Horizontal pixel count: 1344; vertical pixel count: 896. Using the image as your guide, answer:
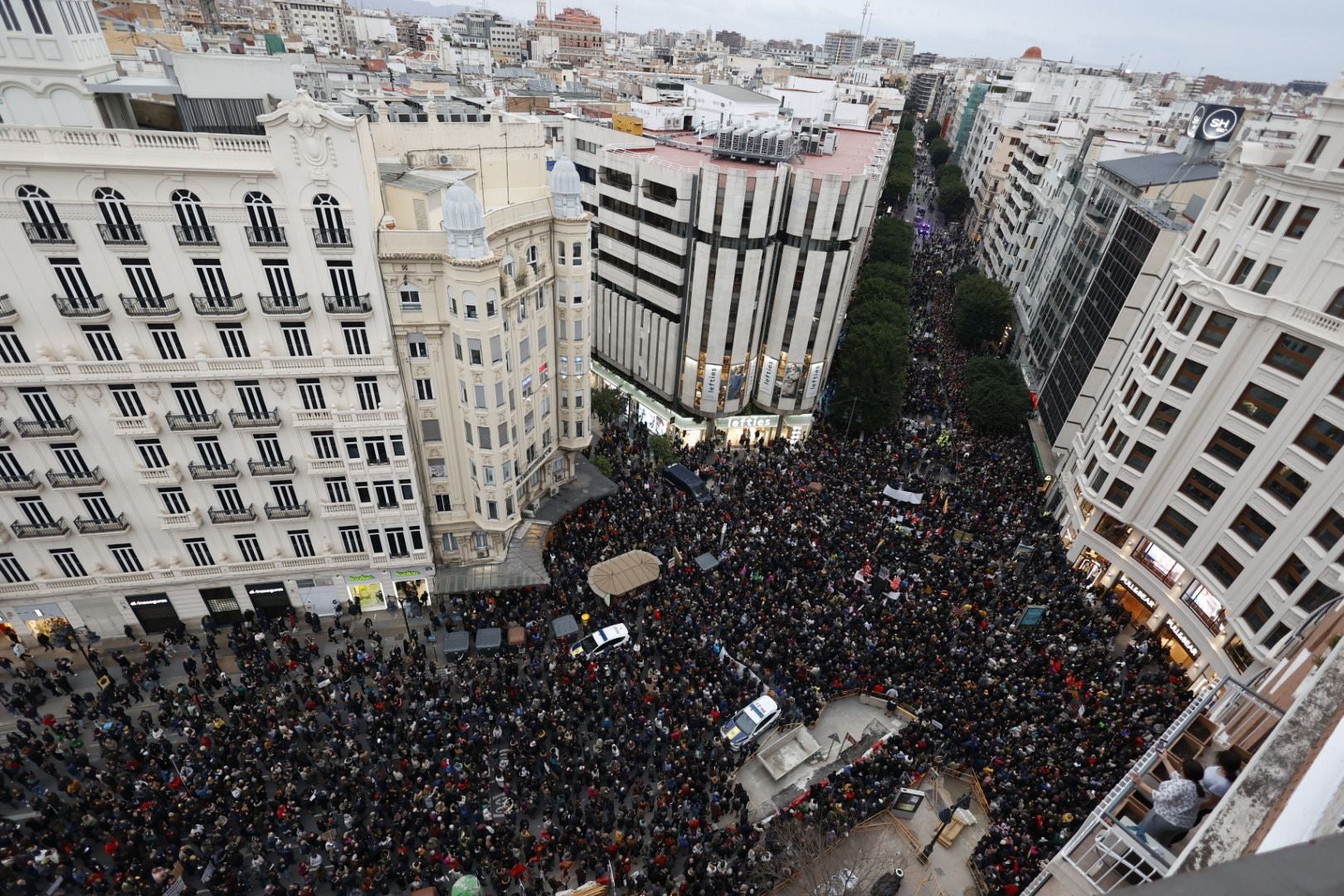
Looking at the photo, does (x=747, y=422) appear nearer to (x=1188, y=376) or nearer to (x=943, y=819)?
(x=1188, y=376)

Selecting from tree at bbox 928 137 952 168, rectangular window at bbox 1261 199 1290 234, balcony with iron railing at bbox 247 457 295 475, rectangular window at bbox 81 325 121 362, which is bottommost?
tree at bbox 928 137 952 168

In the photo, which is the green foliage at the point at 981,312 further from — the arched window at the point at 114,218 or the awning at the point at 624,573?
the arched window at the point at 114,218

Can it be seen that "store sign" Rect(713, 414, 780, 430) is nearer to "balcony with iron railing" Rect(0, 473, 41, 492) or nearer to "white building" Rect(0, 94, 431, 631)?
"white building" Rect(0, 94, 431, 631)

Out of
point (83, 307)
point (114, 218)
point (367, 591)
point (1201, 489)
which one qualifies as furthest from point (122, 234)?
point (1201, 489)

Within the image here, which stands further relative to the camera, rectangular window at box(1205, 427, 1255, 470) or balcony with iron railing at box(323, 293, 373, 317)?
rectangular window at box(1205, 427, 1255, 470)

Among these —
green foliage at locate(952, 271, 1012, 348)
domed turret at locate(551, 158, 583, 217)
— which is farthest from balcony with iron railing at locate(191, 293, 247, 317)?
green foliage at locate(952, 271, 1012, 348)

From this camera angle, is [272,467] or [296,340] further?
[272,467]
